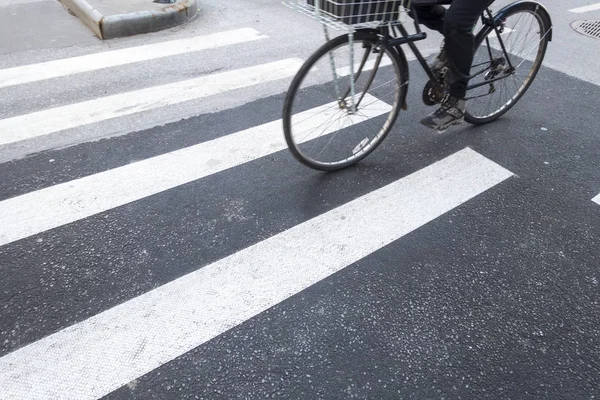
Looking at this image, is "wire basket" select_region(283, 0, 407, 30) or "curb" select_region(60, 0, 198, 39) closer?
"wire basket" select_region(283, 0, 407, 30)

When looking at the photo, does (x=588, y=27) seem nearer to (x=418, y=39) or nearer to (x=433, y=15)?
(x=433, y=15)

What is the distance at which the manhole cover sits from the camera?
20.7 feet

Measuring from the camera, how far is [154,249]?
2.68 meters

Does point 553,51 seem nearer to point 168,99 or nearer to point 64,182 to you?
point 168,99

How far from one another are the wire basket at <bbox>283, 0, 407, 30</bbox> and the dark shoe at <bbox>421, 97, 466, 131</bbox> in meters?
1.13

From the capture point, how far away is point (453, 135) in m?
3.91

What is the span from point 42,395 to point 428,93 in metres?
3.19

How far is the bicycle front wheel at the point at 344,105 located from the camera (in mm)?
2939

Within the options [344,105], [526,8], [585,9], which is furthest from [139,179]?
[585,9]

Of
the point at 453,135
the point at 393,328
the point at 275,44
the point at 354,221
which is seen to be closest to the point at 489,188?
the point at 453,135

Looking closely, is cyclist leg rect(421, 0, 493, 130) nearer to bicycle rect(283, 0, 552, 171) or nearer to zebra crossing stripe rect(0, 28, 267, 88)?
bicycle rect(283, 0, 552, 171)

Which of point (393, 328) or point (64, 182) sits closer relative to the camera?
point (393, 328)

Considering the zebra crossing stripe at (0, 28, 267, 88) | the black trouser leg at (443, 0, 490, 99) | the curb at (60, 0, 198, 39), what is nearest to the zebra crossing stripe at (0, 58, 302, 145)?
the zebra crossing stripe at (0, 28, 267, 88)

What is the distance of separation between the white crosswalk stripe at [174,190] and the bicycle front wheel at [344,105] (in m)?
0.05
